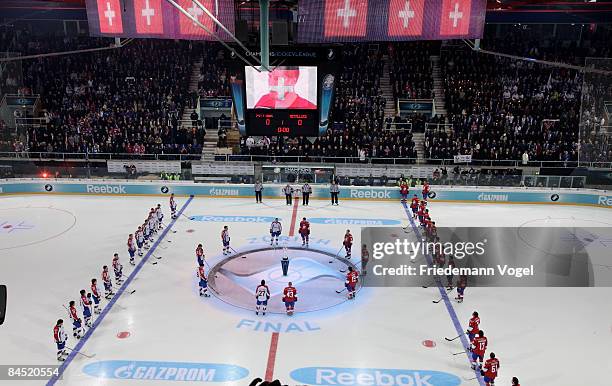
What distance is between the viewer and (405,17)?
56.7ft

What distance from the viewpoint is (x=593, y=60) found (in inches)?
1115

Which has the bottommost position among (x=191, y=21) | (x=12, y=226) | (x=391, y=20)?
(x=12, y=226)

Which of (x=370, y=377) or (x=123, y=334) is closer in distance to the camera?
(x=370, y=377)

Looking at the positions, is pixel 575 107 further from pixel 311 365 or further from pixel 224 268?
pixel 311 365

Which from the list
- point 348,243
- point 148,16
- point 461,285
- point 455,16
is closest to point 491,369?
point 461,285

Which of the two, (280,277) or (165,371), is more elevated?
(280,277)

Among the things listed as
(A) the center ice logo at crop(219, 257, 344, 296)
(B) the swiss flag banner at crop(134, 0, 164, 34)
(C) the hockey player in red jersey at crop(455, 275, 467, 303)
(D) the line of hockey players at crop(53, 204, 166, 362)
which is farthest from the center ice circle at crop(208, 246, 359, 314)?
(B) the swiss flag banner at crop(134, 0, 164, 34)

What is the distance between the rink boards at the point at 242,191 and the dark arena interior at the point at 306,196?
98mm

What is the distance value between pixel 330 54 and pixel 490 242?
340 inches

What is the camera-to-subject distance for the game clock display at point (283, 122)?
1831cm

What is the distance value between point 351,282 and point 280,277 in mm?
2526

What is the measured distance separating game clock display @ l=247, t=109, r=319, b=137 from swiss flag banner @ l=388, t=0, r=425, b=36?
3.72m

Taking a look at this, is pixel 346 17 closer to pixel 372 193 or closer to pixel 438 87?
pixel 372 193

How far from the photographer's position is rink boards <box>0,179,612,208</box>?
2333 centimetres
